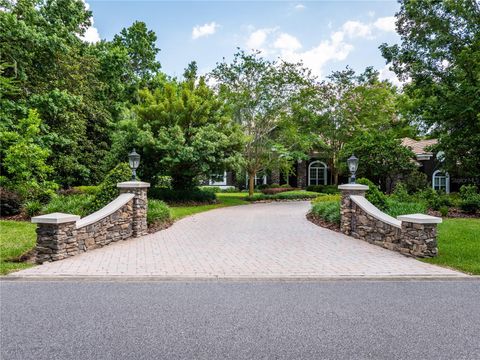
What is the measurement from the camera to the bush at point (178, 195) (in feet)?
60.5

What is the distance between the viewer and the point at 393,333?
3.79 metres

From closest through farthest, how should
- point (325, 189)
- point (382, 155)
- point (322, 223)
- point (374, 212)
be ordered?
1. point (374, 212)
2. point (322, 223)
3. point (382, 155)
4. point (325, 189)

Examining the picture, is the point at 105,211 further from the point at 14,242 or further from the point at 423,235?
the point at 423,235

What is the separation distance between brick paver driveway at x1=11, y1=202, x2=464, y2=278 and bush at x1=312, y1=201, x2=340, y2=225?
2.73 feet

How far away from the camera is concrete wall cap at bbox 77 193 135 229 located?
7834mm

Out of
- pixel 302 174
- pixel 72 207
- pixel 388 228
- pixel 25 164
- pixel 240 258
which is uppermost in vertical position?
pixel 302 174

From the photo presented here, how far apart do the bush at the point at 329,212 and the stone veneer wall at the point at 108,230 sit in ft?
21.1

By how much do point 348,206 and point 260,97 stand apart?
13.5m

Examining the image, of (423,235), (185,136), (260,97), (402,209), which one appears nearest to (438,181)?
(260,97)

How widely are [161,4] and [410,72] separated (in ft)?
37.4

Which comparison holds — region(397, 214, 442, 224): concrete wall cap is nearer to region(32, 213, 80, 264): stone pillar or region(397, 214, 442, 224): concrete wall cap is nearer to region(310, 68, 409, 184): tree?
region(32, 213, 80, 264): stone pillar

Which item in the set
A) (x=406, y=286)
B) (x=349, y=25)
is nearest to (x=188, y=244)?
(x=406, y=286)

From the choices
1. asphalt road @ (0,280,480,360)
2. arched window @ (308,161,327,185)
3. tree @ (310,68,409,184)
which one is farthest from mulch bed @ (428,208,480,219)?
arched window @ (308,161,327,185)

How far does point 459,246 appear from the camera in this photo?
8.32m
